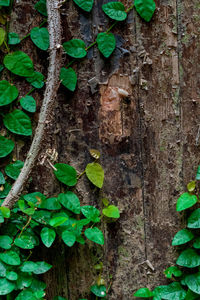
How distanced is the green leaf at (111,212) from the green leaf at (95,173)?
94 millimetres

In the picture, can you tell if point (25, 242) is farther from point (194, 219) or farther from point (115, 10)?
point (115, 10)

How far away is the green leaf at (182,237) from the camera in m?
1.19

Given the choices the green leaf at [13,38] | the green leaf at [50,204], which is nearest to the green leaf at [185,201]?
the green leaf at [50,204]

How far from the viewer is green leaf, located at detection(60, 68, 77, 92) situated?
1.17 m

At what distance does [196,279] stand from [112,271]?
1.09 feet

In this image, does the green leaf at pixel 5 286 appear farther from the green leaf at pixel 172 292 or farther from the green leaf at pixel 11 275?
the green leaf at pixel 172 292

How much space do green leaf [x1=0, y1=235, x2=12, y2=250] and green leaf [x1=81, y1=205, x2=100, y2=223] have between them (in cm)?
29

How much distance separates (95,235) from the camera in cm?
113

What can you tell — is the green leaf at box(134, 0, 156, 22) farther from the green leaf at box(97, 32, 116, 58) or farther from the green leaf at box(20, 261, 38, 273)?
the green leaf at box(20, 261, 38, 273)

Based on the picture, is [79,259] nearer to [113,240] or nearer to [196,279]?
[113,240]

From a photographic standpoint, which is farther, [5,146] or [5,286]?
[5,146]

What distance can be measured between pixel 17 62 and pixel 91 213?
2.13 feet

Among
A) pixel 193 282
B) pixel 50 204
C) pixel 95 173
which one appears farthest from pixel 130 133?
pixel 193 282

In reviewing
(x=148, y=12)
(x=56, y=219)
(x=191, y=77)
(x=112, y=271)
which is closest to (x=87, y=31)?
(x=148, y=12)
